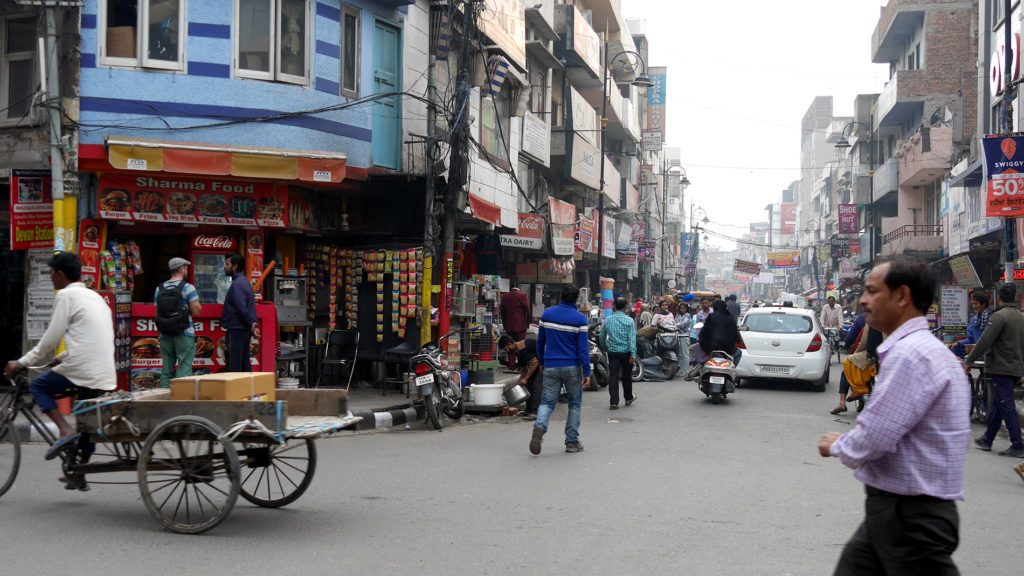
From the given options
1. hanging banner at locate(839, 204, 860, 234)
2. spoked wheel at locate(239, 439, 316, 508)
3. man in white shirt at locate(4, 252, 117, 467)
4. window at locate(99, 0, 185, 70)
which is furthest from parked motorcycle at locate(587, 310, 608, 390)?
hanging banner at locate(839, 204, 860, 234)

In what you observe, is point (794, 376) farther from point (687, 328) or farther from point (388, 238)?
point (388, 238)

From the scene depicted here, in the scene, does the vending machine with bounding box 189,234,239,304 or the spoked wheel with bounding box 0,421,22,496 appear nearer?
the spoked wheel with bounding box 0,421,22,496

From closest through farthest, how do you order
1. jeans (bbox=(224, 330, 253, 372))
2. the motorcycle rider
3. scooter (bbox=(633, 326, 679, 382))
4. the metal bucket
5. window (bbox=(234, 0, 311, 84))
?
jeans (bbox=(224, 330, 253, 372))
the metal bucket
window (bbox=(234, 0, 311, 84))
the motorcycle rider
scooter (bbox=(633, 326, 679, 382))

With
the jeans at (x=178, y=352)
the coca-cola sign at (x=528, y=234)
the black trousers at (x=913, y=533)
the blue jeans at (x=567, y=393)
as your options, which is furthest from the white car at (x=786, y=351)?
the black trousers at (x=913, y=533)

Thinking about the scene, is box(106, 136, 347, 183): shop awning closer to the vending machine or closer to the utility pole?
the vending machine

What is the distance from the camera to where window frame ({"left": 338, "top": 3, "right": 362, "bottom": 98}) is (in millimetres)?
13984

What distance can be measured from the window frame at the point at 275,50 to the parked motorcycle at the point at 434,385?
186 inches

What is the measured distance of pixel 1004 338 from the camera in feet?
31.7

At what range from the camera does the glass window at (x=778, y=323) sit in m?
17.1

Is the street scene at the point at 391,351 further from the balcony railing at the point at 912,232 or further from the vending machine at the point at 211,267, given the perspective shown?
the balcony railing at the point at 912,232

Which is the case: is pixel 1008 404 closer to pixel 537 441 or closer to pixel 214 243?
pixel 537 441

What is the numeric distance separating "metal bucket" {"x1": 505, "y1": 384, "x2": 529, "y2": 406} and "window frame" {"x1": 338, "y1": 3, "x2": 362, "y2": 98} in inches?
213

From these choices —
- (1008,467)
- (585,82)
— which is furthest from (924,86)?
(1008,467)

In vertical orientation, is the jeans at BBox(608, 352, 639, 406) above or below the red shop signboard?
below
